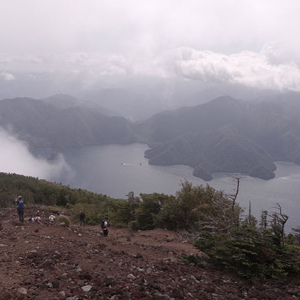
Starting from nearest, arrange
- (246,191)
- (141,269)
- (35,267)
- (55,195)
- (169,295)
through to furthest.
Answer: (169,295)
(35,267)
(141,269)
(55,195)
(246,191)

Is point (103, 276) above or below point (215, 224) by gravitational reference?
above

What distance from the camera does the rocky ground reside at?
8.30 m

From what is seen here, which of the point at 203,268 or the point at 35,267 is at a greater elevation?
the point at 35,267

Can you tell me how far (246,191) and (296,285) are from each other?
565 ft

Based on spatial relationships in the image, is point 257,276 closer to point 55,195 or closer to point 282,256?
point 282,256

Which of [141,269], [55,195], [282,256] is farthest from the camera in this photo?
[55,195]

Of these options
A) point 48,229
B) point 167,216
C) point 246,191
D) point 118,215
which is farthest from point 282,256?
point 246,191

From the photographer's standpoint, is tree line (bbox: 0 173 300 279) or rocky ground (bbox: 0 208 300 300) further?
tree line (bbox: 0 173 300 279)

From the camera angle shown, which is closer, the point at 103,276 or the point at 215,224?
the point at 103,276

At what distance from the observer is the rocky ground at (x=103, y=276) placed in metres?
8.30

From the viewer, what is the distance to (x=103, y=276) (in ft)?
31.2

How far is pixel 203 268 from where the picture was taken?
488 inches

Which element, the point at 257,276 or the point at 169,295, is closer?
the point at 169,295

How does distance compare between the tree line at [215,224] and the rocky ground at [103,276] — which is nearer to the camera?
the rocky ground at [103,276]
